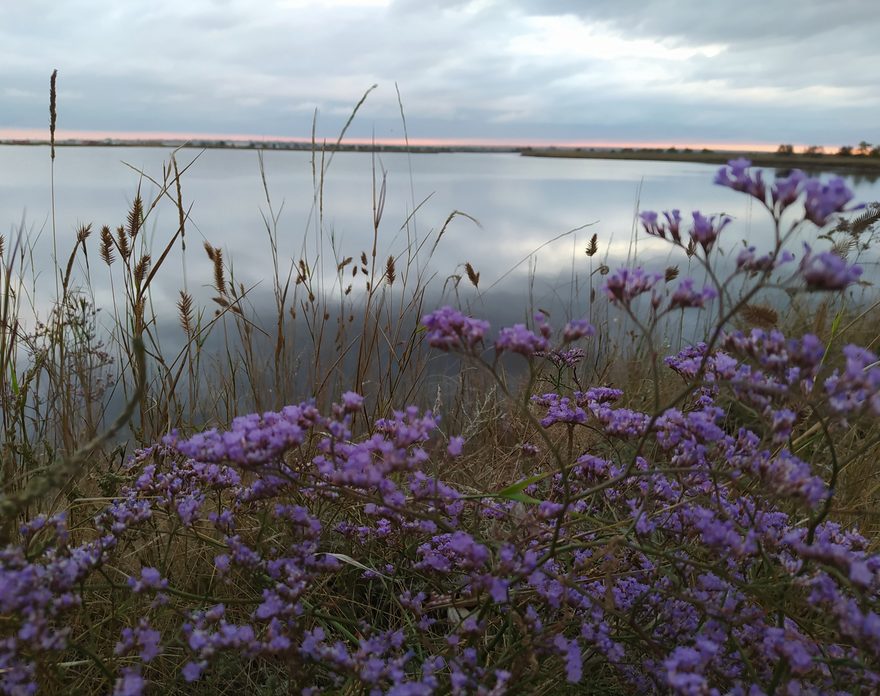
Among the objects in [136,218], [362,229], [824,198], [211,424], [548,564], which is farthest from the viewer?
[362,229]

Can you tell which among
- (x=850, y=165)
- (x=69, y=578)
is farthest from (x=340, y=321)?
(x=850, y=165)

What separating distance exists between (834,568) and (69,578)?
4.87 feet

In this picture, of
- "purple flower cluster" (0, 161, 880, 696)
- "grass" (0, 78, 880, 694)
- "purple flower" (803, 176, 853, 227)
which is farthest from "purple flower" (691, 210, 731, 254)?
"grass" (0, 78, 880, 694)

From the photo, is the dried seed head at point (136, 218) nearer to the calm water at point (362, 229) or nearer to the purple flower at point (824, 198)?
the calm water at point (362, 229)

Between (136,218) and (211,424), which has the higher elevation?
(136,218)

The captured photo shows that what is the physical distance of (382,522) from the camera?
1838 millimetres

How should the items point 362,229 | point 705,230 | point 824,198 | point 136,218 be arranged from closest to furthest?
point 824,198, point 705,230, point 136,218, point 362,229

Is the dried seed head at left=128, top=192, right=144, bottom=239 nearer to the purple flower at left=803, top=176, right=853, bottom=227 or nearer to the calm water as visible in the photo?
the calm water

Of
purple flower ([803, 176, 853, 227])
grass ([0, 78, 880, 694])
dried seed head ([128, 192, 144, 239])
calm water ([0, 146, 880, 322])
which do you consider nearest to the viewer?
purple flower ([803, 176, 853, 227])

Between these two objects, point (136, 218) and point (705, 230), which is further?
point (136, 218)

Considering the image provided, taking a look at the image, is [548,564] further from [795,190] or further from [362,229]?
[362,229]

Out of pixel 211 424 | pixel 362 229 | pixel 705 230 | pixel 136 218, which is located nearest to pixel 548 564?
pixel 705 230

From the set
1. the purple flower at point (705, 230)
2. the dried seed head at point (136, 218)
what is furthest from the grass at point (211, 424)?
the purple flower at point (705, 230)

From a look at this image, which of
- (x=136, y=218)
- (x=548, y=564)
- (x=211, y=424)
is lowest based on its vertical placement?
(x=211, y=424)
